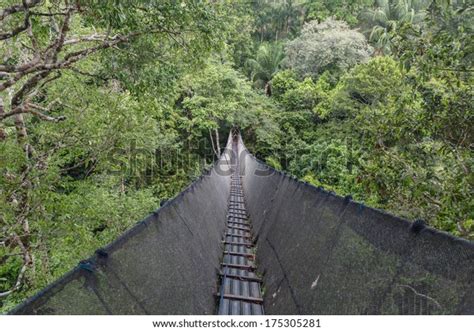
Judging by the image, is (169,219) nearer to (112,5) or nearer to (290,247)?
(290,247)

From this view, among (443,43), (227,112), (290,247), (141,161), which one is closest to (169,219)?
(290,247)

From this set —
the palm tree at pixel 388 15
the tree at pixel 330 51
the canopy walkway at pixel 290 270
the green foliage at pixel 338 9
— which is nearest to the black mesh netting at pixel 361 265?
the canopy walkway at pixel 290 270

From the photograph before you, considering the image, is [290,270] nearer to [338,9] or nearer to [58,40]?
[58,40]

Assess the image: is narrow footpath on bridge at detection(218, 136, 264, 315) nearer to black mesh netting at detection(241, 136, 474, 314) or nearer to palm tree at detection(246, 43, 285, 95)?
black mesh netting at detection(241, 136, 474, 314)

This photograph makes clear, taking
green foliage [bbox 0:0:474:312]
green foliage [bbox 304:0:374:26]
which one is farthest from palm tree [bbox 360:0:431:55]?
green foliage [bbox 0:0:474:312]

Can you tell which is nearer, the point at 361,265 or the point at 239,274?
the point at 361,265

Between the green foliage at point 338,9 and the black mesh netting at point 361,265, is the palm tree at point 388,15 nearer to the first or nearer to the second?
the green foliage at point 338,9

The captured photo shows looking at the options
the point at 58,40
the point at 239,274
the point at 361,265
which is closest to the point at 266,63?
the point at 58,40
